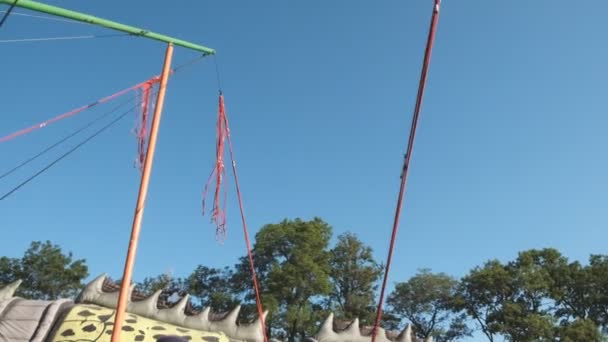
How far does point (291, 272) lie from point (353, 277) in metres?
6.00

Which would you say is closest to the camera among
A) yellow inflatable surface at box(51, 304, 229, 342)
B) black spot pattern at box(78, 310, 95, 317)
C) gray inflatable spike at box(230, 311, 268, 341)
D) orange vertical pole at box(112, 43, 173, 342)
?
orange vertical pole at box(112, 43, 173, 342)

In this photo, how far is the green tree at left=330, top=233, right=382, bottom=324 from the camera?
97.4 ft

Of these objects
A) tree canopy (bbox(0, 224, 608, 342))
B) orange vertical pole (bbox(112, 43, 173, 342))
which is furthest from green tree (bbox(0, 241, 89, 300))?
orange vertical pole (bbox(112, 43, 173, 342))

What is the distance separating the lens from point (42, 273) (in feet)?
103

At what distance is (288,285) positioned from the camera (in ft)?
86.6

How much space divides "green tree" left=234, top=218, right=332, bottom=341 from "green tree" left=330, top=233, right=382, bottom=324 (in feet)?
7.37

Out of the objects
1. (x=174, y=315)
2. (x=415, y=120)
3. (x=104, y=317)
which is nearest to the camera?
(x=415, y=120)

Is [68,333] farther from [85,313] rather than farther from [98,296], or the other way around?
[98,296]

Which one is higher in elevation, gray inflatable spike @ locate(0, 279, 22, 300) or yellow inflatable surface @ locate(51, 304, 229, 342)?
gray inflatable spike @ locate(0, 279, 22, 300)

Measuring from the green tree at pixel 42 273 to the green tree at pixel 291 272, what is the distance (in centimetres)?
1087

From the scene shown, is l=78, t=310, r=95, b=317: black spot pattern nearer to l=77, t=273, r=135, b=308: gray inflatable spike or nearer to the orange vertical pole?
l=77, t=273, r=135, b=308: gray inflatable spike

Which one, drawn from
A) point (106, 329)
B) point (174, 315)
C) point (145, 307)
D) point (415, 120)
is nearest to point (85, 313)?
point (106, 329)

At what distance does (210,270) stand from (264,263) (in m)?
5.49

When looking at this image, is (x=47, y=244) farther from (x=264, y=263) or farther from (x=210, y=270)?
→ (x=264, y=263)
